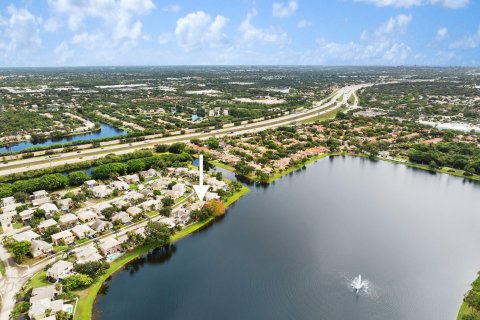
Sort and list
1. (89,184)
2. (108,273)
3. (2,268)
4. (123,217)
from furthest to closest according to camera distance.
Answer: (89,184), (123,217), (108,273), (2,268)

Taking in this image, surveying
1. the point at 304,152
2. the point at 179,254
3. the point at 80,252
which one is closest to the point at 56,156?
the point at 80,252

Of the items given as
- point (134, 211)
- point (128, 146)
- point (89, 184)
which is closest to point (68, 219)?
point (134, 211)

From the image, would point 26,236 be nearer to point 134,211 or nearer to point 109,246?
point 109,246

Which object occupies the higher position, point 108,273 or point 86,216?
point 86,216

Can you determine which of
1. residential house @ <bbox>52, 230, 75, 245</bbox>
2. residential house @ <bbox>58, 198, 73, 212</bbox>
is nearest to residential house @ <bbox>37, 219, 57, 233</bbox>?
residential house @ <bbox>52, 230, 75, 245</bbox>

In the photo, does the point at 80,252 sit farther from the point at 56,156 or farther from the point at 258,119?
the point at 258,119

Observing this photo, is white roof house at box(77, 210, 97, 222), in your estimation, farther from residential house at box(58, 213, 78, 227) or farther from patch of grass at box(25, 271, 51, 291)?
patch of grass at box(25, 271, 51, 291)
